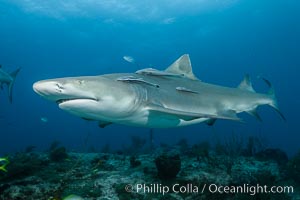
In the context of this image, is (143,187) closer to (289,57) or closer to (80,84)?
(80,84)

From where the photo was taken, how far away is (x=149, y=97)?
5676 millimetres

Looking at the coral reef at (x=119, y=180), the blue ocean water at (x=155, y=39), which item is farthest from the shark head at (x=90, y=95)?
the blue ocean water at (x=155, y=39)

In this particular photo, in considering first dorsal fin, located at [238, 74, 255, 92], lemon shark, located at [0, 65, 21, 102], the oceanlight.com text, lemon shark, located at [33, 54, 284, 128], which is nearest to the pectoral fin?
lemon shark, located at [33, 54, 284, 128]

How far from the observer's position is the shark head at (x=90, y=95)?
412 centimetres

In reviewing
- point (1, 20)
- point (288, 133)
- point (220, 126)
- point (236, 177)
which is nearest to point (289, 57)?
point (220, 126)

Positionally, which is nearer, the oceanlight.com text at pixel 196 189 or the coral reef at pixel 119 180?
the coral reef at pixel 119 180

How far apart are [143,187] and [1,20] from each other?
5211 centimetres

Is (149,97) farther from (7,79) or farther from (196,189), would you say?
(7,79)

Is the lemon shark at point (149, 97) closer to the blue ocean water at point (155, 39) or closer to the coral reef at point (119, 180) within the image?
the coral reef at point (119, 180)

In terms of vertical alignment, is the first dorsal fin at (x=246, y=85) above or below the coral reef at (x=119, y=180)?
above

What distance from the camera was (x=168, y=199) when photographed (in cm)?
565

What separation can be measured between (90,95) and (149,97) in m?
1.54

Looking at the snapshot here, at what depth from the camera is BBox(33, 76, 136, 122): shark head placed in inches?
A: 162

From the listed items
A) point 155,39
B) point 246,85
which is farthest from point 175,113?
point 155,39
